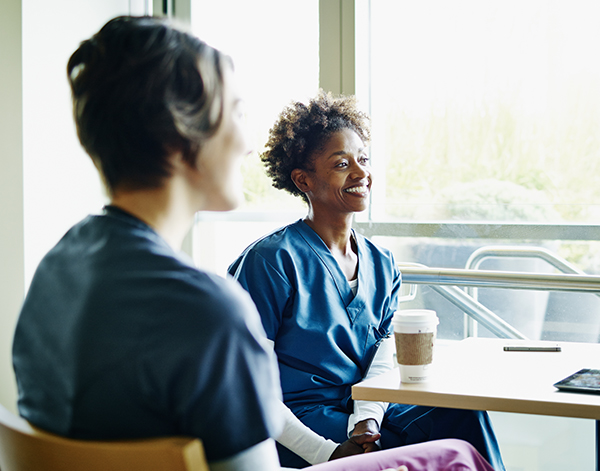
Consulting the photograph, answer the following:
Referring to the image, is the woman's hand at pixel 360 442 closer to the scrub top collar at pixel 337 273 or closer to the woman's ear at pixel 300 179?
the scrub top collar at pixel 337 273

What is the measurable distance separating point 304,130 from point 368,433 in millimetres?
987

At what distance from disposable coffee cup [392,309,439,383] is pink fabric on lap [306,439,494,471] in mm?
156

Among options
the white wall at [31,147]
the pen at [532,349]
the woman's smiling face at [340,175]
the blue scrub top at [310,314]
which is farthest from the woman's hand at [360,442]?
the white wall at [31,147]

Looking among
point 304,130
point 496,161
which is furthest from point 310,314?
point 496,161

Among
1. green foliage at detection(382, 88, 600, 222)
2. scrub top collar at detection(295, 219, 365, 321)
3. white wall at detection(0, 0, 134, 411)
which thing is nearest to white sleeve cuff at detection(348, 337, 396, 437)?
scrub top collar at detection(295, 219, 365, 321)

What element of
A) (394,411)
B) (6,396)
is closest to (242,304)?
(394,411)

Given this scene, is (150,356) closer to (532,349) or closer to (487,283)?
(532,349)

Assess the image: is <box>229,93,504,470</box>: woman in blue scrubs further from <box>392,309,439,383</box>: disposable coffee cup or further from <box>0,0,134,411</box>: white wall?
<box>0,0,134,411</box>: white wall

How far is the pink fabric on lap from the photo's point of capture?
3.64 feet

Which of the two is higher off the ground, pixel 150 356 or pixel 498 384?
pixel 150 356

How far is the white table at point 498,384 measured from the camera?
111cm

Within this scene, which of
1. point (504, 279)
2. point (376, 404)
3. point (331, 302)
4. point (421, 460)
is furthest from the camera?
point (504, 279)

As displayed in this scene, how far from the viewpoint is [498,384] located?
1.24 metres

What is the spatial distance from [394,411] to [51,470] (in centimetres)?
118
